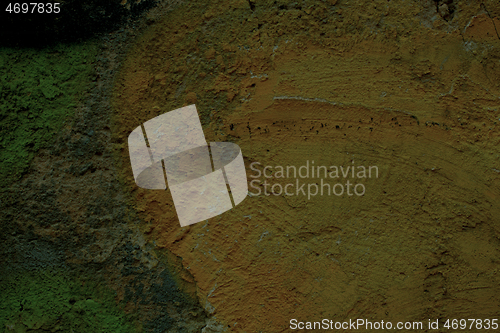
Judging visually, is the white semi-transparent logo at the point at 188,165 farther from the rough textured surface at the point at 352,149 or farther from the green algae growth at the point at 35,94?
the green algae growth at the point at 35,94

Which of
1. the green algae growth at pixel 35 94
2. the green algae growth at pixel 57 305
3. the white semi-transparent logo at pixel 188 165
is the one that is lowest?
the green algae growth at pixel 57 305

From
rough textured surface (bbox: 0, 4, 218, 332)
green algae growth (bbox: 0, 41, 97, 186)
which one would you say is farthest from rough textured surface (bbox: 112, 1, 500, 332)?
green algae growth (bbox: 0, 41, 97, 186)

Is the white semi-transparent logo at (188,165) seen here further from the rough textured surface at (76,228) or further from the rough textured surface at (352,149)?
the rough textured surface at (76,228)

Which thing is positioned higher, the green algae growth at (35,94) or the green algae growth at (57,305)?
the green algae growth at (35,94)

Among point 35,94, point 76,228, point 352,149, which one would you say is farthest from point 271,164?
point 35,94

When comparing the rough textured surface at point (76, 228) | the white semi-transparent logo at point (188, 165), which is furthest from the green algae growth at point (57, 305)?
the white semi-transparent logo at point (188, 165)

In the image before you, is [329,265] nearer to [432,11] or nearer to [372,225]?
[372,225]
